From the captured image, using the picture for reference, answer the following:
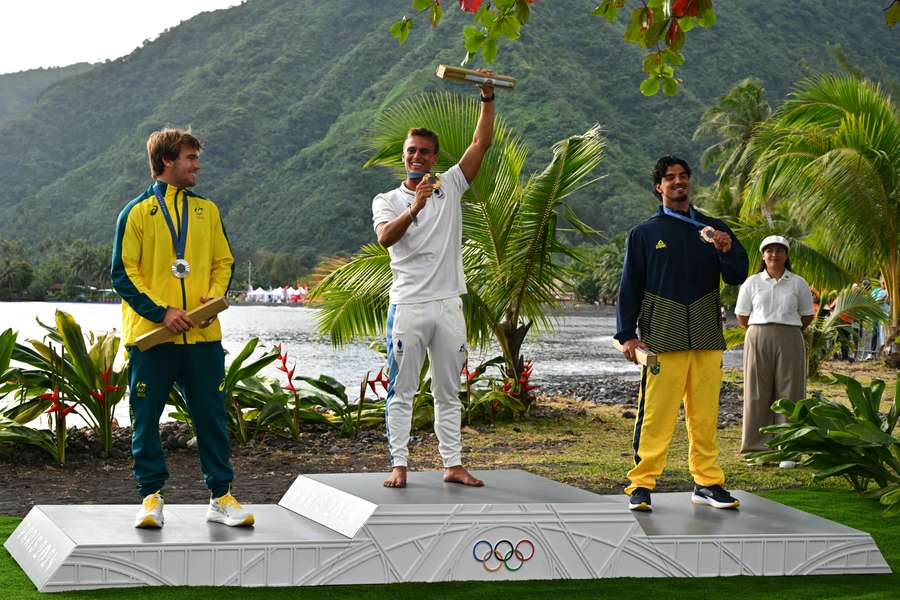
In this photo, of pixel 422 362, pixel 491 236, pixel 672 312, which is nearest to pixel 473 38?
pixel 422 362

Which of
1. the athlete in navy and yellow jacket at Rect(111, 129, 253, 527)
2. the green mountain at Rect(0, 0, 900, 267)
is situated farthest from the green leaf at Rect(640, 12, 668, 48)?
the green mountain at Rect(0, 0, 900, 267)

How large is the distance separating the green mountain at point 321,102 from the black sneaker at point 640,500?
200 ft

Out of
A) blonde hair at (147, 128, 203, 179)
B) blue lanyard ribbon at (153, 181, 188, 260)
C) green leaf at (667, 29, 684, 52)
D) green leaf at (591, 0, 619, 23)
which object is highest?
green leaf at (591, 0, 619, 23)

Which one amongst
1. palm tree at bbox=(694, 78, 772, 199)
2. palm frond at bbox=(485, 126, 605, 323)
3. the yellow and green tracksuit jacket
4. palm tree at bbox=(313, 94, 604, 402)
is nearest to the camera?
the yellow and green tracksuit jacket

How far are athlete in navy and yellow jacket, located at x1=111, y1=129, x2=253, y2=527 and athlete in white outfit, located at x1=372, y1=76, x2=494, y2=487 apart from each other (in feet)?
2.96

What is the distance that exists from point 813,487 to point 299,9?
409 feet

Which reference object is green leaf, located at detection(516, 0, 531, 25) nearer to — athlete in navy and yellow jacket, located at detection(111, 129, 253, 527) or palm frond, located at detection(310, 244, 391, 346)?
athlete in navy and yellow jacket, located at detection(111, 129, 253, 527)

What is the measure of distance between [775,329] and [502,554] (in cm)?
462

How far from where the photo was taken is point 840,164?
14.4m

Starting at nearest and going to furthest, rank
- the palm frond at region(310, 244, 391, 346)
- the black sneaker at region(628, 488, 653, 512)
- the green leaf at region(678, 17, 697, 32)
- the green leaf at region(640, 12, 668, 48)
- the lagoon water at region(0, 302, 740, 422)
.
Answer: the green leaf at region(640, 12, 668, 48) → the green leaf at region(678, 17, 697, 32) → the black sneaker at region(628, 488, 653, 512) → the palm frond at region(310, 244, 391, 346) → the lagoon water at region(0, 302, 740, 422)

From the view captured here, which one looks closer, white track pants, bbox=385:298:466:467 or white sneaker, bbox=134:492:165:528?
white sneaker, bbox=134:492:165:528

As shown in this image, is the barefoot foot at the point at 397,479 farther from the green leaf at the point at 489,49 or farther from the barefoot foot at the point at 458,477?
the green leaf at the point at 489,49

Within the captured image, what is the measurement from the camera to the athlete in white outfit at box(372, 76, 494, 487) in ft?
17.5

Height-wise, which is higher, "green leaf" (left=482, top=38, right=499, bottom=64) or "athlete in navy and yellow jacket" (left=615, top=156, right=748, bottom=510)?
"green leaf" (left=482, top=38, right=499, bottom=64)
